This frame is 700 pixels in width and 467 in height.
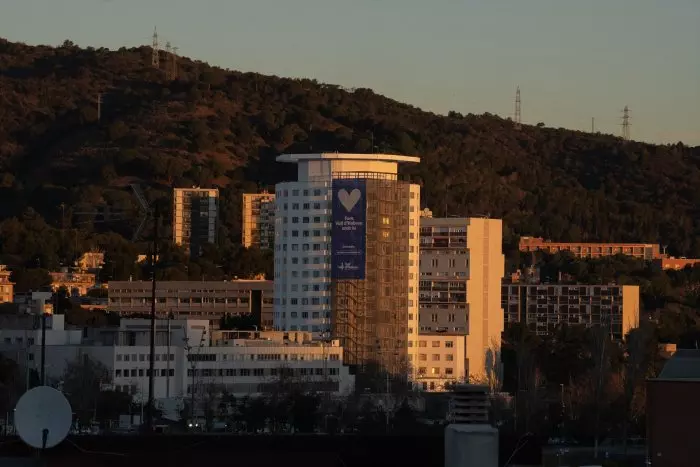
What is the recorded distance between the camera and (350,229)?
12912 cm

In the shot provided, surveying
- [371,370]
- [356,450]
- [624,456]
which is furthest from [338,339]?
[356,450]

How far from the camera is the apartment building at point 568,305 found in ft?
513

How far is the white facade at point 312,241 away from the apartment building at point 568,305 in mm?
24632

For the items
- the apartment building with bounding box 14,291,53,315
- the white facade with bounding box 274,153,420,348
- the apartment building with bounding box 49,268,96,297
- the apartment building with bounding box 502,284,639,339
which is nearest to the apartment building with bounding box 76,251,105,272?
Answer: the apartment building with bounding box 49,268,96,297

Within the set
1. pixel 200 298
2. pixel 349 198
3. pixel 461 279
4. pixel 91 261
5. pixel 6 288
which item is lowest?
pixel 200 298

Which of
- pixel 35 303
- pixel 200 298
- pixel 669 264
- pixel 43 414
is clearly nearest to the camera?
pixel 43 414

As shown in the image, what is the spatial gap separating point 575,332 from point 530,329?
26.6 meters

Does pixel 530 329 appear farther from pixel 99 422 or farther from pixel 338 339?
pixel 99 422

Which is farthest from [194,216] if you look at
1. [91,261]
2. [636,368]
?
[636,368]

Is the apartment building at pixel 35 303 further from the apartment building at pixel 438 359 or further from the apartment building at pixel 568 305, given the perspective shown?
the apartment building at pixel 568 305

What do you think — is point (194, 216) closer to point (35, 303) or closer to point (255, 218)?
point (255, 218)

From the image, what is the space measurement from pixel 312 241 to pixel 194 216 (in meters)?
61.9

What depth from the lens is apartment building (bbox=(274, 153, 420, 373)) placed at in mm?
128375

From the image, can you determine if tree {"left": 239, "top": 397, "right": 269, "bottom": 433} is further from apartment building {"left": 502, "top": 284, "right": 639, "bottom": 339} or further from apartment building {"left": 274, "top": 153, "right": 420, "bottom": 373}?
apartment building {"left": 502, "top": 284, "right": 639, "bottom": 339}
